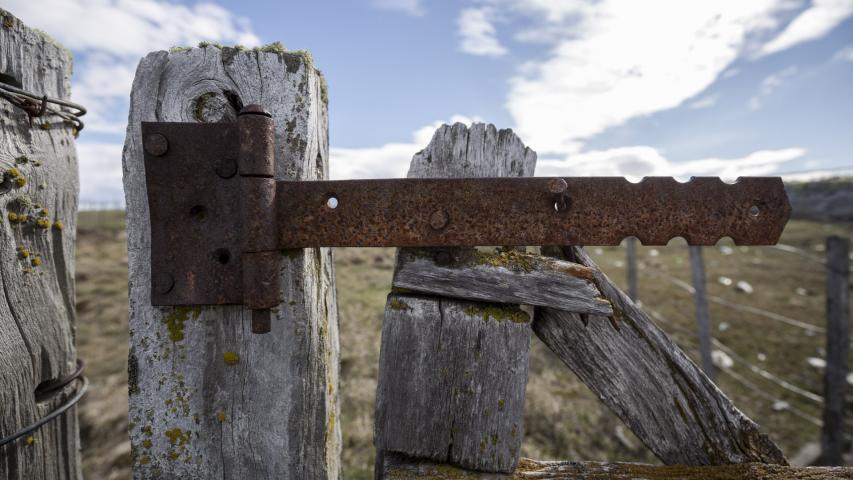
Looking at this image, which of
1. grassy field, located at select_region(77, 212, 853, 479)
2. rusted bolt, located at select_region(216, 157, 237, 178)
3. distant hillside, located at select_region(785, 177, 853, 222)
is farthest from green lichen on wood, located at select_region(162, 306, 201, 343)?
distant hillside, located at select_region(785, 177, 853, 222)

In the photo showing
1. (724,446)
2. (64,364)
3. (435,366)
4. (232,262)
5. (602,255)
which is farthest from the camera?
(602,255)

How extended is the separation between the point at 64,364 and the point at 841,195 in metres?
7.48

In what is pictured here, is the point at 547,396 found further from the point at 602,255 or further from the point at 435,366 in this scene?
the point at 602,255

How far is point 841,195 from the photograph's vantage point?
520 centimetres

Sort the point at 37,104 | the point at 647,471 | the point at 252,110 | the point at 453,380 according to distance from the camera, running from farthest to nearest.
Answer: the point at 37,104, the point at 647,471, the point at 453,380, the point at 252,110

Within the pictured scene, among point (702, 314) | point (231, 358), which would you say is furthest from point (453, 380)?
point (702, 314)

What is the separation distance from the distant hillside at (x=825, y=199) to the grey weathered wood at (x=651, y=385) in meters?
4.96

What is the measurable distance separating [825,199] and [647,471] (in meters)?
6.12

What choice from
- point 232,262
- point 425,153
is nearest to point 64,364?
point 232,262

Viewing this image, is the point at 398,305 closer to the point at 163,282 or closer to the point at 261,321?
the point at 261,321

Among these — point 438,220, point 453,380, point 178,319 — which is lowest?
point 453,380

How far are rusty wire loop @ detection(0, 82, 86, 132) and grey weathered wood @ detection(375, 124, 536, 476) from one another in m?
1.36

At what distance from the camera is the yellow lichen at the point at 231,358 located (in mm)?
1086

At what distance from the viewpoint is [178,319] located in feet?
3.55
